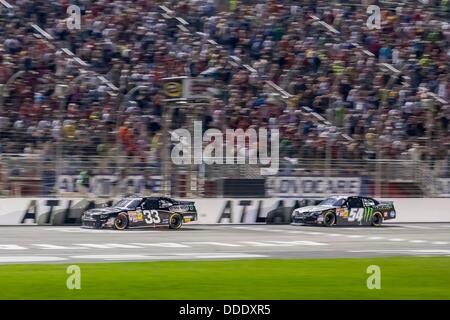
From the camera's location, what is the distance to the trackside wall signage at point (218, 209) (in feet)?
105

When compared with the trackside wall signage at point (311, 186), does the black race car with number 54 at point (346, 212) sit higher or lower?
lower

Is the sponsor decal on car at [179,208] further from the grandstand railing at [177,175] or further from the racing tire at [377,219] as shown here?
the racing tire at [377,219]

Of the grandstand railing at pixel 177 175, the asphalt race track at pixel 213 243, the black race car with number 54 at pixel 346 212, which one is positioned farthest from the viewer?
the black race car with number 54 at pixel 346 212

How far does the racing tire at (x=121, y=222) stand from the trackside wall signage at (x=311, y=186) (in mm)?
5671

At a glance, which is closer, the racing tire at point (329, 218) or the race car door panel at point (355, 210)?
the racing tire at point (329, 218)

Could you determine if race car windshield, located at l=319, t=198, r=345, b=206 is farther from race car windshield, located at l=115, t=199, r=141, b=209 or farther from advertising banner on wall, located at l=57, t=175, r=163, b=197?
race car windshield, located at l=115, t=199, r=141, b=209

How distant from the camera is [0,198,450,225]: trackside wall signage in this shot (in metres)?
31.9

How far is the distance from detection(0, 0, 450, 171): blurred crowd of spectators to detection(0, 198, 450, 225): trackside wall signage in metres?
1.74

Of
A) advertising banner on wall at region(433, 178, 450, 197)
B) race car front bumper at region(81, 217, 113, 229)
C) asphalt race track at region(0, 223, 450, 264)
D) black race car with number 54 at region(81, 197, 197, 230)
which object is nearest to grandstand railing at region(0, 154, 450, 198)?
advertising banner on wall at region(433, 178, 450, 197)

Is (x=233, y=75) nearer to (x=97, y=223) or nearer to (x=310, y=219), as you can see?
(x=310, y=219)

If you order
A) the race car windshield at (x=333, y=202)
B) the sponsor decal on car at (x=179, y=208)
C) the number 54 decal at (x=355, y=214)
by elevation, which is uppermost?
the race car windshield at (x=333, y=202)

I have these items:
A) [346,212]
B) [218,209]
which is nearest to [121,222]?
[218,209]

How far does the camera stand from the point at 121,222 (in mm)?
31172

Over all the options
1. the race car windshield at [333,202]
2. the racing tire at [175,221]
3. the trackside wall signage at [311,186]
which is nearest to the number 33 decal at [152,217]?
the racing tire at [175,221]
